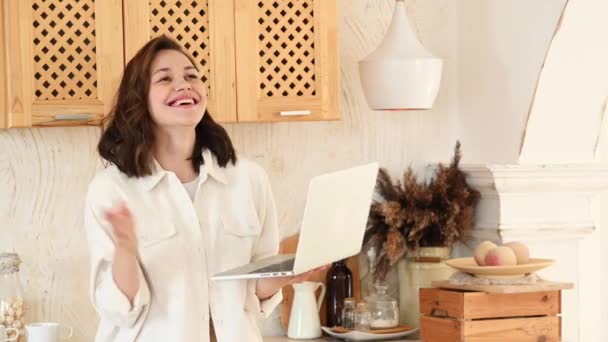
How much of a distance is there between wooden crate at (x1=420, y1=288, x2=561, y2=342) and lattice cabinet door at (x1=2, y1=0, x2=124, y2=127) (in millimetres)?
1161

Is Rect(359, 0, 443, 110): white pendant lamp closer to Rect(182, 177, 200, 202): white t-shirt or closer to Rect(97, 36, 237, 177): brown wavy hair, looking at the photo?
Rect(97, 36, 237, 177): brown wavy hair

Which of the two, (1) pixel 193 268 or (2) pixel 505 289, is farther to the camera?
(2) pixel 505 289

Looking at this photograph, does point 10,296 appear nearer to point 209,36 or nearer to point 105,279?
point 105,279

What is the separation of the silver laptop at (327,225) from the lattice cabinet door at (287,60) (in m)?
0.73

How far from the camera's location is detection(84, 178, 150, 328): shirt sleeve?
9.05 feet

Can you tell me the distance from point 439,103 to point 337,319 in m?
0.83

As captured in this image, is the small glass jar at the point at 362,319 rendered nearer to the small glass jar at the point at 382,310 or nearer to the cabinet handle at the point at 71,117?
the small glass jar at the point at 382,310

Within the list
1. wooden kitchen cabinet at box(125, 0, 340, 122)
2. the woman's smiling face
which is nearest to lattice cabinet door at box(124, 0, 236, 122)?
wooden kitchen cabinet at box(125, 0, 340, 122)

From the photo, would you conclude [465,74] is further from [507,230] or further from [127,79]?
[127,79]

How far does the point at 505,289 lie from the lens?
11.2ft

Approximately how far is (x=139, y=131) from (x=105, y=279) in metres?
0.38

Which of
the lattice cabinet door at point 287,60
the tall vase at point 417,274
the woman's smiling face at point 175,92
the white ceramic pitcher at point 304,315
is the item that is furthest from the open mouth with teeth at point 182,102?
the tall vase at point 417,274

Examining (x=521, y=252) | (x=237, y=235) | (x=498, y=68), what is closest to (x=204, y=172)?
(x=237, y=235)

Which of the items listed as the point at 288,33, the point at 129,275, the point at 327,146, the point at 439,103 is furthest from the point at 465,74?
the point at 129,275
